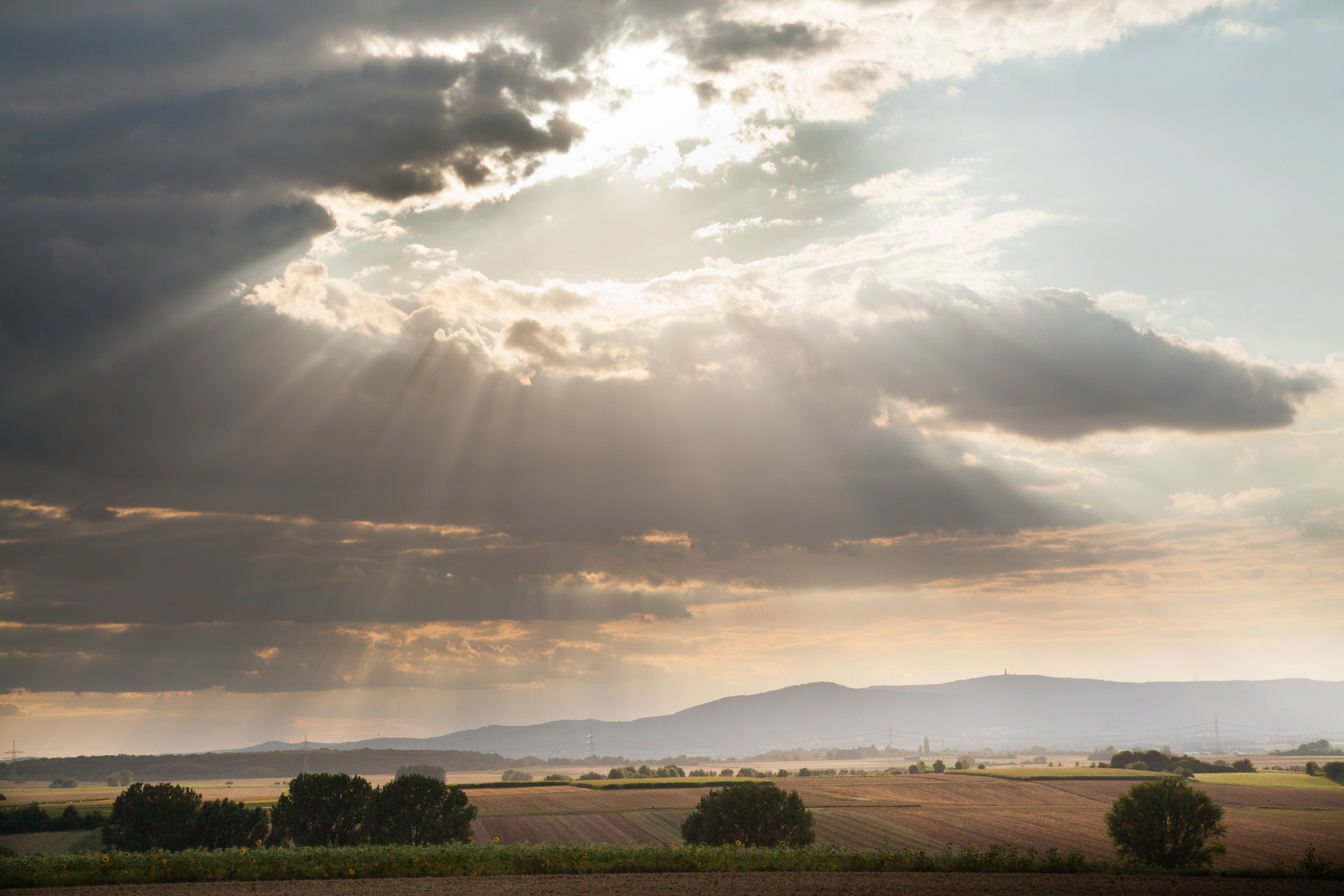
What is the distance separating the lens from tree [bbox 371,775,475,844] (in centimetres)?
8888

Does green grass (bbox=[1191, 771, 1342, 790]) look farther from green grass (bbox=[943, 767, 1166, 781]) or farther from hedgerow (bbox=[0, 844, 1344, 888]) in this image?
hedgerow (bbox=[0, 844, 1344, 888])

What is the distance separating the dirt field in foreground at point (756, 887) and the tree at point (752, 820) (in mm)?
41183

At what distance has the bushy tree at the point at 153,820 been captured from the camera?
100 meters

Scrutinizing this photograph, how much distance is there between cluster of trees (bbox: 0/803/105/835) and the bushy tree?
123 feet

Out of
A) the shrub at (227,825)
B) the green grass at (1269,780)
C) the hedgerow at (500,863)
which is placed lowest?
the green grass at (1269,780)

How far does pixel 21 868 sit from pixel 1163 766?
688ft

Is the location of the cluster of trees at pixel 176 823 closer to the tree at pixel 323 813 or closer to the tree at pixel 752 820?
the tree at pixel 323 813

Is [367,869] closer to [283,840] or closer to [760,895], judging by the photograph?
[760,895]

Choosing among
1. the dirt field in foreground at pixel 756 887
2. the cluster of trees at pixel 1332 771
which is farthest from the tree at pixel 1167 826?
the cluster of trees at pixel 1332 771

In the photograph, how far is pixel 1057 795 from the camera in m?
152

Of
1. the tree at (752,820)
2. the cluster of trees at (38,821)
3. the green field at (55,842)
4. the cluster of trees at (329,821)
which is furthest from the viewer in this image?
the cluster of trees at (38,821)

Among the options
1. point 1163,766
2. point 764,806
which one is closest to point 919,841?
point 764,806

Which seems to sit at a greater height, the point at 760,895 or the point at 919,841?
the point at 760,895

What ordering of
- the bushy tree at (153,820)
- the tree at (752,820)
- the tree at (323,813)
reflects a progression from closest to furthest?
1. the tree at (752,820)
2. the tree at (323,813)
3. the bushy tree at (153,820)
